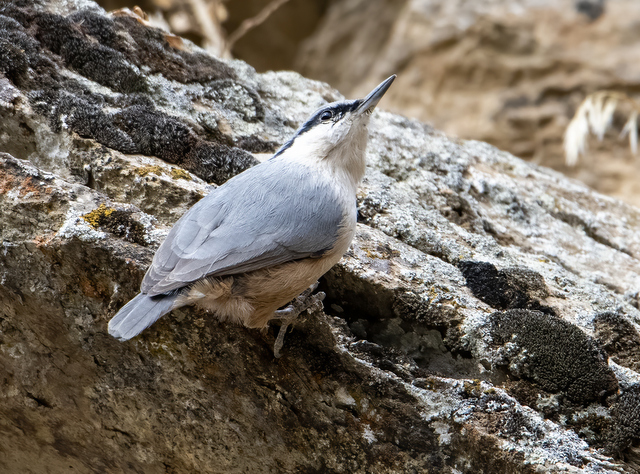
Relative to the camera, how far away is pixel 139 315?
74.5 inches

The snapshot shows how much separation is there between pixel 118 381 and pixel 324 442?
87 cm

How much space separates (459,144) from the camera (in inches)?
150

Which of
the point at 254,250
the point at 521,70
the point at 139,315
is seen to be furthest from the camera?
the point at 521,70

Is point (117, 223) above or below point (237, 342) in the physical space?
above

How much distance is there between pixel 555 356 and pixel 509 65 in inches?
224

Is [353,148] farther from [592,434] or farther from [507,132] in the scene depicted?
[507,132]

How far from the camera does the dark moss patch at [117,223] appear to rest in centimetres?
229

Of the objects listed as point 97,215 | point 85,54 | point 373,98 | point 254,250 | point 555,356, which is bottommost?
point 97,215

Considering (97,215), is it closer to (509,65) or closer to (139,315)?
(139,315)

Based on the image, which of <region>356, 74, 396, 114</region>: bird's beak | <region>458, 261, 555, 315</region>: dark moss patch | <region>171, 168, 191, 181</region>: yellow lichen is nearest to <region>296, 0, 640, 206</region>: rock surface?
<region>458, 261, 555, 315</region>: dark moss patch

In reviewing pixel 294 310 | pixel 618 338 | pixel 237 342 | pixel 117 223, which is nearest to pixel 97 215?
pixel 117 223

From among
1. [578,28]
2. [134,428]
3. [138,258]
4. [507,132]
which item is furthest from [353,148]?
[578,28]

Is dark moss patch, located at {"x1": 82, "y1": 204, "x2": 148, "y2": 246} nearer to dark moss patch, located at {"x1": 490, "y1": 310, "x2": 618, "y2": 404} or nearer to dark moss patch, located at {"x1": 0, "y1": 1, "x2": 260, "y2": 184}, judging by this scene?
dark moss patch, located at {"x1": 0, "y1": 1, "x2": 260, "y2": 184}

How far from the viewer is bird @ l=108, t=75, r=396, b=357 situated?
2.02 metres
